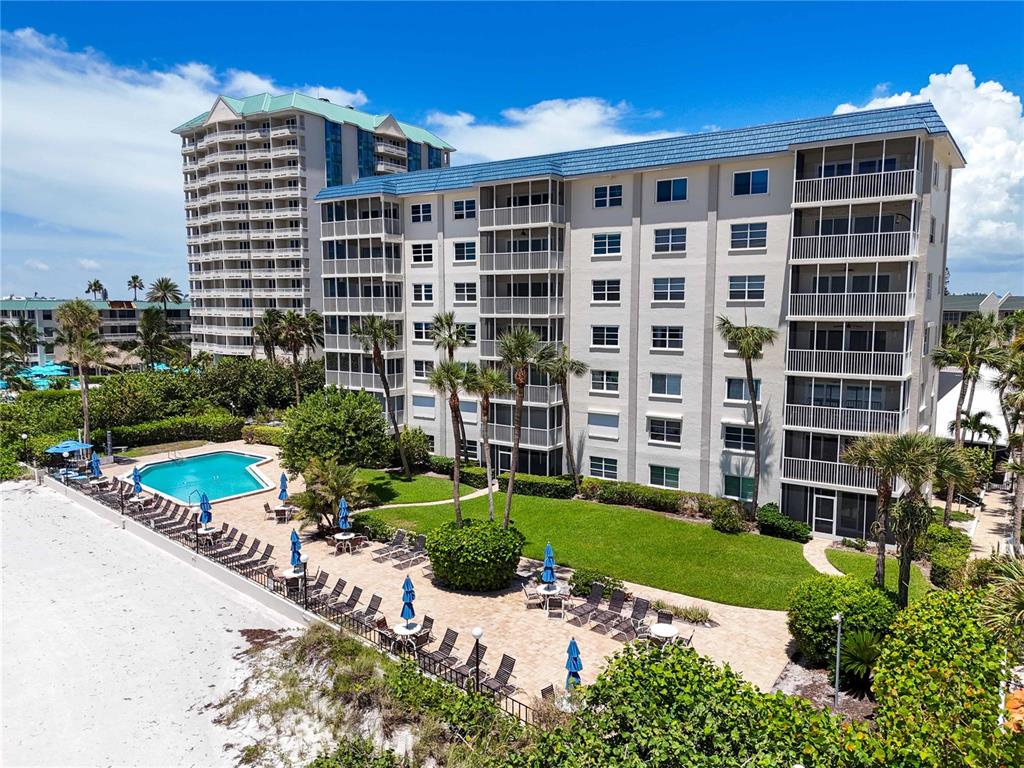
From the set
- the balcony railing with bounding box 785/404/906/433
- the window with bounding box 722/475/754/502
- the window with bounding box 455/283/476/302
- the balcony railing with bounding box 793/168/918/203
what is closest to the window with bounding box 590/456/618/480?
the window with bounding box 722/475/754/502

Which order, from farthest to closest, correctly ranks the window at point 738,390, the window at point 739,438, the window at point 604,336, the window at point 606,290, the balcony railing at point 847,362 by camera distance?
the window at point 604,336 < the window at point 606,290 < the window at point 739,438 < the window at point 738,390 < the balcony railing at point 847,362

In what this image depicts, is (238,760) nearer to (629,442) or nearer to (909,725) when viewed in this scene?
(909,725)

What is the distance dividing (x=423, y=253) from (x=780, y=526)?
28.3m

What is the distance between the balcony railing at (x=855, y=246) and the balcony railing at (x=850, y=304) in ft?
5.66

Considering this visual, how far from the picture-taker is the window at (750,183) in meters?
33.0

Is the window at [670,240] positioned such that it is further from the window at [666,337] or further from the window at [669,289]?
the window at [666,337]

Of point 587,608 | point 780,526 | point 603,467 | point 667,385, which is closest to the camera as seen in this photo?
point 587,608

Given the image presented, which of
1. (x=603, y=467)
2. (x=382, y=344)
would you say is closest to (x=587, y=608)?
(x=603, y=467)

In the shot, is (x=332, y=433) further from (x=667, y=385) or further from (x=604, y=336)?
(x=667, y=385)

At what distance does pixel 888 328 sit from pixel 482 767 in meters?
26.2

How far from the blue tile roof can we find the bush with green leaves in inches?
612

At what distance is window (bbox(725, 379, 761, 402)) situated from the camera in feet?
111

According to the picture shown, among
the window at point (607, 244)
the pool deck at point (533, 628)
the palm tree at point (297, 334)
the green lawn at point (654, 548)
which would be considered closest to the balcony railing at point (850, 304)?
the window at point (607, 244)

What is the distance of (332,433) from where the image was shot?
3659 cm
